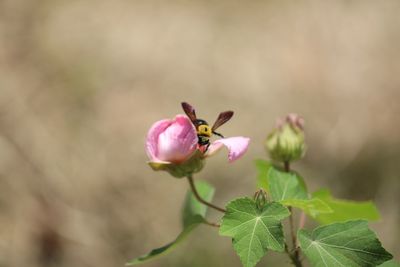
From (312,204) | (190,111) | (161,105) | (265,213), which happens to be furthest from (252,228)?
(161,105)

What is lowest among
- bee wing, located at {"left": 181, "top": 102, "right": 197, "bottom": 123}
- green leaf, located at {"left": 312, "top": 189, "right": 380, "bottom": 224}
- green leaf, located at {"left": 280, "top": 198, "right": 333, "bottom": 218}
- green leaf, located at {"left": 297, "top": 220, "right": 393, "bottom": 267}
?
green leaf, located at {"left": 312, "top": 189, "right": 380, "bottom": 224}

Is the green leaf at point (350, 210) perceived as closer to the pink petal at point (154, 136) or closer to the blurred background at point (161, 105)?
the pink petal at point (154, 136)

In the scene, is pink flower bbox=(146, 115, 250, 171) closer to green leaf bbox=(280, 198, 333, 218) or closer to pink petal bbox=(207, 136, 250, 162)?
pink petal bbox=(207, 136, 250, 162)

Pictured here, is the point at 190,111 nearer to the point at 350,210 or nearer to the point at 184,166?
the point at 184,166

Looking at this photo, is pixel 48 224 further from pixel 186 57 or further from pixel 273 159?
pixel 273 159

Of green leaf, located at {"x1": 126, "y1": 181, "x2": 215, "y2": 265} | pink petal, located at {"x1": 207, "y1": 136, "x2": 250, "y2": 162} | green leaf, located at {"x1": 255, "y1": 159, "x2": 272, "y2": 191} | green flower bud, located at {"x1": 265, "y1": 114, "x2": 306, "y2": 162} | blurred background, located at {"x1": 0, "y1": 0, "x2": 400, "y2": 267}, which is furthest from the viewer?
blurred background, located at {"x1": 0, "y1": 0, "x2": 400, "y2": 267}

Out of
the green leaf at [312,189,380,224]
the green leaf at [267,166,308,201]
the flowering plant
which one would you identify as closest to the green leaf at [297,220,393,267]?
the flowering plant
